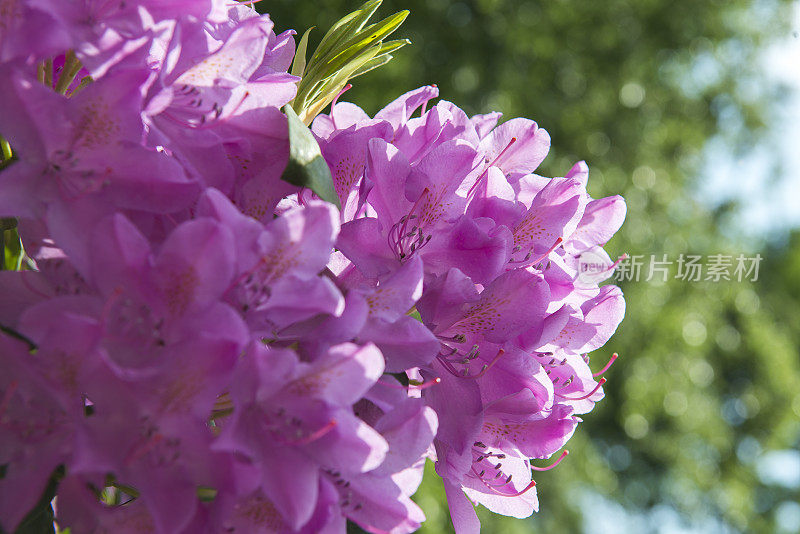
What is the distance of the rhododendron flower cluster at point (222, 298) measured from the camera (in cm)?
39

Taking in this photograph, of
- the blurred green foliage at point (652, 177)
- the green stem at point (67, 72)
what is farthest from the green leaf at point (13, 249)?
the blurred green foliage at point (652, 177)

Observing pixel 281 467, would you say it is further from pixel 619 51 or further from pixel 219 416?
pixel 619 51

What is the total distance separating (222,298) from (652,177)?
526cm

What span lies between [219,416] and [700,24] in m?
5.66

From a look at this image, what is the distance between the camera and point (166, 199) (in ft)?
1.40

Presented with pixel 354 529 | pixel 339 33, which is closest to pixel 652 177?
pixel 339 33

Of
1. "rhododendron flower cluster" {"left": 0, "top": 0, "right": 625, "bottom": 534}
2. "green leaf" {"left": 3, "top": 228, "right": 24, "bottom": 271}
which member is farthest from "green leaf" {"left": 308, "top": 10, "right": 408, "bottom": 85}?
"green leaf" {"left": 3, "top": 228, "right": 24, "bottom": 271}

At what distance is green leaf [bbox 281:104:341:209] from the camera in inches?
17.6

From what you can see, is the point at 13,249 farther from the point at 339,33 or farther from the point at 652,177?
the point at 652,177

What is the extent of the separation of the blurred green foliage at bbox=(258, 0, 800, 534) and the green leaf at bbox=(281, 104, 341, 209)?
10.5ft

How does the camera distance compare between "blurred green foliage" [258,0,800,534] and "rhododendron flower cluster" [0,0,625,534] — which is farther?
"blurred green foliage" [258,0,800,534]

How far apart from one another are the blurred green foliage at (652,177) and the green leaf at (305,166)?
3.21 metres

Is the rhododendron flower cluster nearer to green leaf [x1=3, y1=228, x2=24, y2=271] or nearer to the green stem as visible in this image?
the green stem

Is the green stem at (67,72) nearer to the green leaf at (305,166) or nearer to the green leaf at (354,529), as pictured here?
the green leaf at (305,166)
